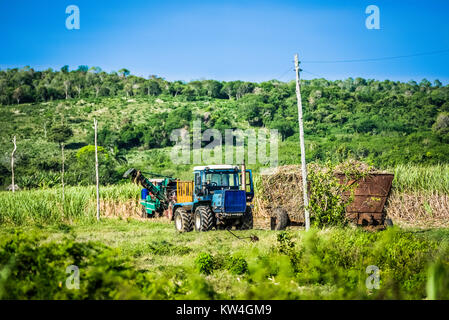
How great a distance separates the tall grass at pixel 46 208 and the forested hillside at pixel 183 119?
494 inches

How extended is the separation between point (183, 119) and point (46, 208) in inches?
2979

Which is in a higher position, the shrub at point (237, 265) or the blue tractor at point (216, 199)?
the blue tractor at point (216, 199)

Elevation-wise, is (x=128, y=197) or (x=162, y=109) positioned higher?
(x=162, y=109)

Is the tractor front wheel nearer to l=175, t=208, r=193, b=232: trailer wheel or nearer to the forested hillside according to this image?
l=175, t=208, r=193, b=232: trailer wheel

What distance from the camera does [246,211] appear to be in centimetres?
1758

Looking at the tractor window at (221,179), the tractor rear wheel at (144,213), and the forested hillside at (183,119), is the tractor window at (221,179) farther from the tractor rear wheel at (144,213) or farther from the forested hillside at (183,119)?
the forested hillside at (183,119)

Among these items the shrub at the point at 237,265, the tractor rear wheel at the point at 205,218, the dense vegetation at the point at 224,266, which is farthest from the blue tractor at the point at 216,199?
the shrub at the point at 237,265

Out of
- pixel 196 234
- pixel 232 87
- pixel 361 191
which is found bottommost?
pixel 196 234

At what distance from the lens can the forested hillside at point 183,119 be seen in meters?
57.9

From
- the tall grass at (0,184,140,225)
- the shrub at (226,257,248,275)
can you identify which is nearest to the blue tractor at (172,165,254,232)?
the shrub at (226,257,248,275)
